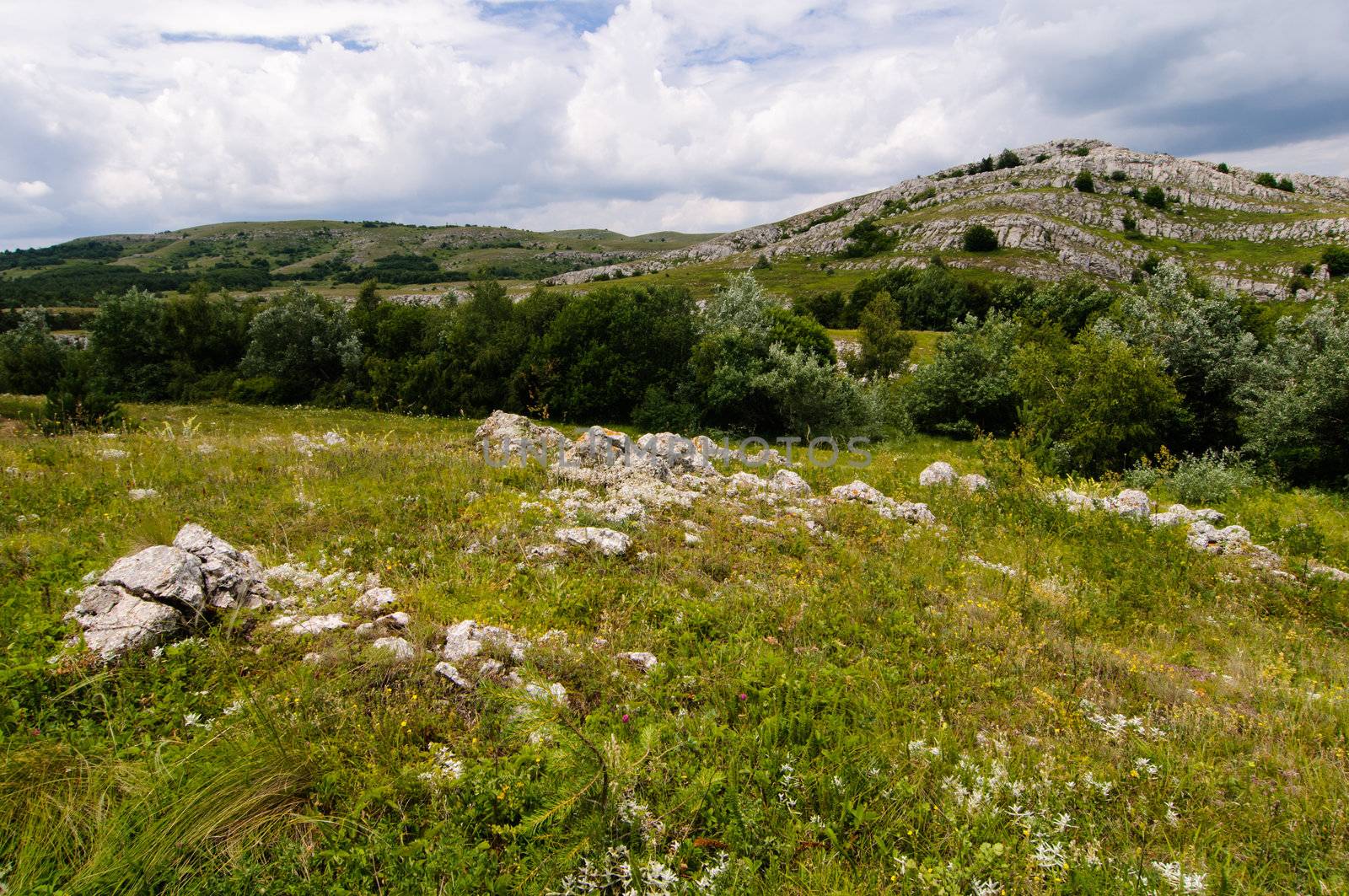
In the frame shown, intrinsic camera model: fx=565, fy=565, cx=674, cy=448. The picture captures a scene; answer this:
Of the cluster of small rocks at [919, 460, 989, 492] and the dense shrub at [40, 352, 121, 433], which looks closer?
the cluster of small rocks at [919, 460, 989, 492]

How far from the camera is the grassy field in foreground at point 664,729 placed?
3303 mm

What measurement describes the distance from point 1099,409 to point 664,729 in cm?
2027

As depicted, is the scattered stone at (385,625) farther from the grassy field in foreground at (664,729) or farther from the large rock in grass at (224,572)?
the large rock in grass at (224,572)

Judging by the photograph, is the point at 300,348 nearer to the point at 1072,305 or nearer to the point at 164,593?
the point at 164,593

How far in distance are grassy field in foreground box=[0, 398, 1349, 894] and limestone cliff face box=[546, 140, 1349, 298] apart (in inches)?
3564

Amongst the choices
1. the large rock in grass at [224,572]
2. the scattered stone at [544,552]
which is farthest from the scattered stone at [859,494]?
the large rock in grass at [224,572]

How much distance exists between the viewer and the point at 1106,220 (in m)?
116

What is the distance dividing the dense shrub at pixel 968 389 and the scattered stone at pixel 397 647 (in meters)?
26.7

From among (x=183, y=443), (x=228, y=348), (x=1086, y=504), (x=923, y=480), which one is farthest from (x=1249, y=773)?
(x=228, y=348)

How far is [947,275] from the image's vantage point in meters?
76.8

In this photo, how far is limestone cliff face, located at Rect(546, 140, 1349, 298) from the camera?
96.8 m

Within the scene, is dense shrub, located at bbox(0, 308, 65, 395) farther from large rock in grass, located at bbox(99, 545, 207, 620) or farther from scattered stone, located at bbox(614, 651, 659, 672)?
scattered stone, located at bbox(614, 651, 659, 672)

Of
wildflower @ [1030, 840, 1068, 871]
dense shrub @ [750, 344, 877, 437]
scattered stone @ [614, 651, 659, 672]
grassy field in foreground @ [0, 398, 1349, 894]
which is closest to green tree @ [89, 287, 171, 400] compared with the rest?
grassy field in foreground @ [0, 398, 1349, 894]

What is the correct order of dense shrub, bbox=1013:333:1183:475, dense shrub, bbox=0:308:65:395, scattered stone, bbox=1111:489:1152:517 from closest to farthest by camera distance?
scattered stone, bbox=1111:489:1152:517 → dense shrub, bbox=1013:333:1183:475 → dense shrub, bbox=0:308:65:395
